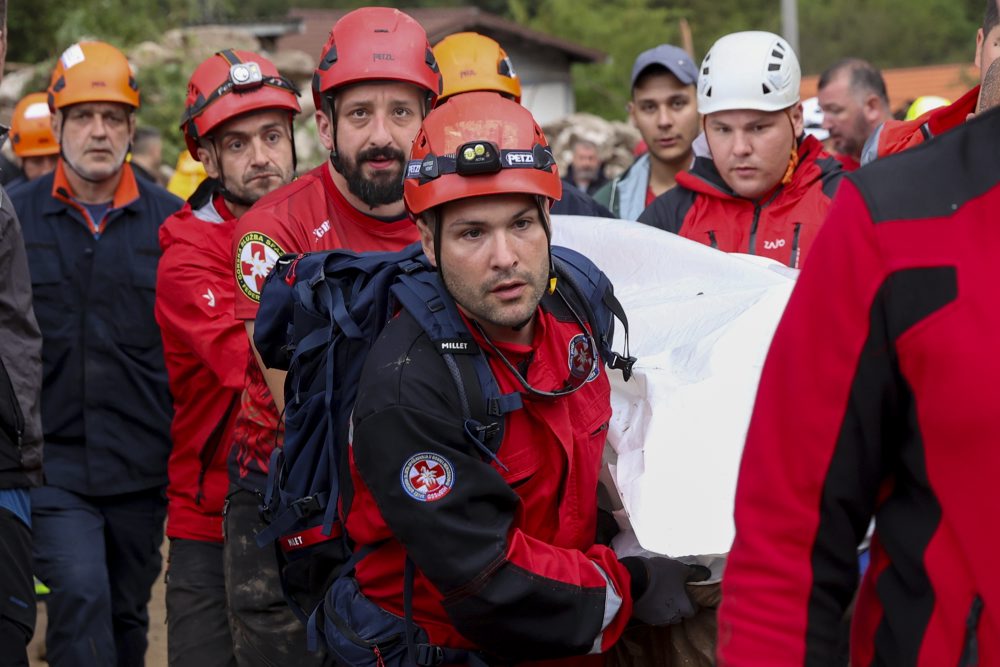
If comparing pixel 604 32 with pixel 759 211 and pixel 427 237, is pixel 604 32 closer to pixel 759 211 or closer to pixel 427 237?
pixel 759 211

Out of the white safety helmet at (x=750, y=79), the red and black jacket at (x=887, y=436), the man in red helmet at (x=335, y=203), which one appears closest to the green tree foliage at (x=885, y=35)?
the white safety helmet at (x=750, y=79)

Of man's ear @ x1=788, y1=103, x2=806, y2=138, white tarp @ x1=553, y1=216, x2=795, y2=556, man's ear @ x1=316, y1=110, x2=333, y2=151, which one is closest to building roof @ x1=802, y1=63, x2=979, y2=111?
man's ear @ x1=788, y1=103, x2=806, y2=138

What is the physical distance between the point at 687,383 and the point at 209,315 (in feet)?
7.44

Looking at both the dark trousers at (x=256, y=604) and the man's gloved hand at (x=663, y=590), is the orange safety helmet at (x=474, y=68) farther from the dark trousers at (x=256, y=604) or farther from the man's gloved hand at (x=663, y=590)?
the man's gloved hand at (x=663, y=590)

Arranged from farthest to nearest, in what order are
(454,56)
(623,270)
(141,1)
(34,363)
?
1. (141,1)
2. (454,56)
3. (34,363)
4. (623,270)

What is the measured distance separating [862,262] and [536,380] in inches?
60.9

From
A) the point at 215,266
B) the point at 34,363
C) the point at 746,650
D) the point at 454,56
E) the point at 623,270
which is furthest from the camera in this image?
the point at 454,56

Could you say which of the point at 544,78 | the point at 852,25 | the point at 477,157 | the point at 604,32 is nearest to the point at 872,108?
the point at 477,157

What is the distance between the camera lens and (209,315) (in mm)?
5230

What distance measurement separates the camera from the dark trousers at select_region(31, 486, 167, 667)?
600 cm

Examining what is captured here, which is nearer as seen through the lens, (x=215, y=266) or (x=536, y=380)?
(x=536, y=380)

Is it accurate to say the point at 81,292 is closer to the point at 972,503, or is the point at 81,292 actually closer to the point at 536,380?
the point at 536,380

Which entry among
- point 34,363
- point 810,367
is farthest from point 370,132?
point 810,367

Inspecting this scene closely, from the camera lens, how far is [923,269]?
200 cm
